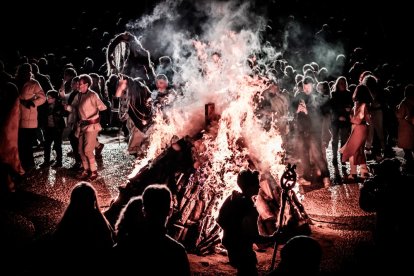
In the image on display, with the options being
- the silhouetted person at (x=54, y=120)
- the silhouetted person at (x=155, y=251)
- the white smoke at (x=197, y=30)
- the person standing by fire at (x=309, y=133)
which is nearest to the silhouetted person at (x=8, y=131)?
the silhouetted person at (x=54, y=120)

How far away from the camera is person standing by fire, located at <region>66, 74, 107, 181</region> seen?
10.0 m

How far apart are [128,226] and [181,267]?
76 centimetres

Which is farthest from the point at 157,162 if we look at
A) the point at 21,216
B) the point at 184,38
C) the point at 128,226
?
the point at 184,38

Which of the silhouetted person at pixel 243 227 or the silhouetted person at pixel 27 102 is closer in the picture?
the silhouetted person at pixel 243 227

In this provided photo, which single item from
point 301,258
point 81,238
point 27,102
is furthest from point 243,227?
point 27,102

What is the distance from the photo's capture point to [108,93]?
17641 millimetres

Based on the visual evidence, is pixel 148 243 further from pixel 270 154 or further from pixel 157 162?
pixel 270 154

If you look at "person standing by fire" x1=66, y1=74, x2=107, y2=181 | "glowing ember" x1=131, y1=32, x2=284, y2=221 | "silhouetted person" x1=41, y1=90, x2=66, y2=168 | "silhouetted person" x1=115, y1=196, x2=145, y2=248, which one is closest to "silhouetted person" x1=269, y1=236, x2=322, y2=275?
"silhouetted person" x1=115, y1=196, x2=145, y2=248

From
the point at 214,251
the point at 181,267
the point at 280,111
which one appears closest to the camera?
the point at 181,267

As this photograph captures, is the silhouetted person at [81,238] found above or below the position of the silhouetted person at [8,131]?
below

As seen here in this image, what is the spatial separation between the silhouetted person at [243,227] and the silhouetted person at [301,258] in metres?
1.43

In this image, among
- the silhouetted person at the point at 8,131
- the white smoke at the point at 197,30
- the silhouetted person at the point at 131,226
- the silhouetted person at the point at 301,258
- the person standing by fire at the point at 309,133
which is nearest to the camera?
the silhouetted person at the point at 301,258

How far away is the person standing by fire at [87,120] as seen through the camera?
10008 millimetres

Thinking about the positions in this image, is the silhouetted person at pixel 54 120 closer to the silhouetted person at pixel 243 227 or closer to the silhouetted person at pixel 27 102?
the silhouetted person at pixel 27 102
